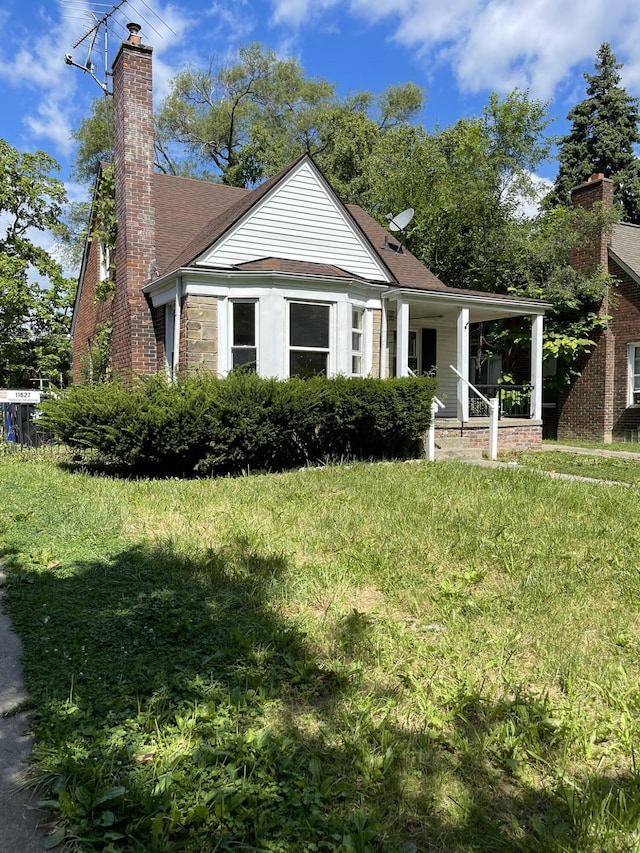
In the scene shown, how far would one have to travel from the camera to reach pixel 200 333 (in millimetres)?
11273

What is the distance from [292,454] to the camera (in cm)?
1045

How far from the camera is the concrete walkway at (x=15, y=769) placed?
1.99 m

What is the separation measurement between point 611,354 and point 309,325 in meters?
10.0

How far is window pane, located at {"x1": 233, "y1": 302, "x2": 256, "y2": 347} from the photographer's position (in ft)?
38.0

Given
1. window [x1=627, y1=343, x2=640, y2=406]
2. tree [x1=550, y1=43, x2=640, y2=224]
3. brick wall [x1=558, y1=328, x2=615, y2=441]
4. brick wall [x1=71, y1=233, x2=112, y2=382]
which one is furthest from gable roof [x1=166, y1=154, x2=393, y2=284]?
tree [x1=550, y1=43, x2=640, y2=224]

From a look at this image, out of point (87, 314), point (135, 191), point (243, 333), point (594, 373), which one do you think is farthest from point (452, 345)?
point (87, 314)

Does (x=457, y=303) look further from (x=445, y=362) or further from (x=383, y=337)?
(x=445, y=362)

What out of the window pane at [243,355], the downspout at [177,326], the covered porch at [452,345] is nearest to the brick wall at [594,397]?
the covered porch at [452,345]

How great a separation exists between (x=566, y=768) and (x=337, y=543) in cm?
295

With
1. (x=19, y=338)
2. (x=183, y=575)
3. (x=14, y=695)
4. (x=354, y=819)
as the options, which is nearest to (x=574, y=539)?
(x=183, y=575)

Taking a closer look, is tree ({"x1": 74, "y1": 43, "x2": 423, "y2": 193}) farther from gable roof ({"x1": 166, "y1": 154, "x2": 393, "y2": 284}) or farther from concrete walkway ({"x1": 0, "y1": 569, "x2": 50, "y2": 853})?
concrete walkway ({"x1": 0, "y1": 569, "x2": 50, "y2": 853})

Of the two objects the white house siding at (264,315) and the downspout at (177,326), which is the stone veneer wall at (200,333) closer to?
the white house siding at (264,315)

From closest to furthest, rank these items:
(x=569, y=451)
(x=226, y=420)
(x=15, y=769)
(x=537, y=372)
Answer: (x=15, y=769) < (x=226, y=420) < (x=569, y=451) < (x=537, y=372)

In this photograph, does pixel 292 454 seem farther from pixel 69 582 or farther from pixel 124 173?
pixel 124 173
